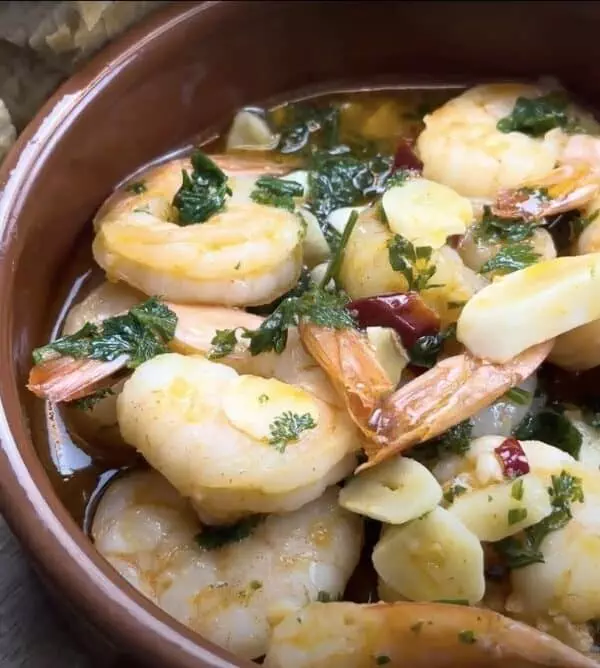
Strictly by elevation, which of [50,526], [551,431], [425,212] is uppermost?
[425,212]

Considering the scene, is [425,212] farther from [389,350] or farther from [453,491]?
[453,491]

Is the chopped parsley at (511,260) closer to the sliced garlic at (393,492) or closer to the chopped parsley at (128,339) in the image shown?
the sliced garlic at (393,492)

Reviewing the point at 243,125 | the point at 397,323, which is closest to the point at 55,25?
the point at 243,125

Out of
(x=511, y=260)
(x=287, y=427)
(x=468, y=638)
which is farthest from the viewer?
(x=511, y=260)

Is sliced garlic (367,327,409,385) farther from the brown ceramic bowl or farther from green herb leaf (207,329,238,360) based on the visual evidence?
the brown ceramic bowl

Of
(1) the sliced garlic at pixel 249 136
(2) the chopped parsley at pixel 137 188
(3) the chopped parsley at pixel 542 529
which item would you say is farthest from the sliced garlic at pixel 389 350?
(1) the sliced garlic at pixel 249 136

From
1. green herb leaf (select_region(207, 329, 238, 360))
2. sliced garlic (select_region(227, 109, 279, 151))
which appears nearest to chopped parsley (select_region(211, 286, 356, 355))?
green herb leaf (select_region(207, 329, 238, 360))

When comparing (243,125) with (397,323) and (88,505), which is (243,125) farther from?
(88,505)

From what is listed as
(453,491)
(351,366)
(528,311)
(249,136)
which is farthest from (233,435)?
(249,136)
